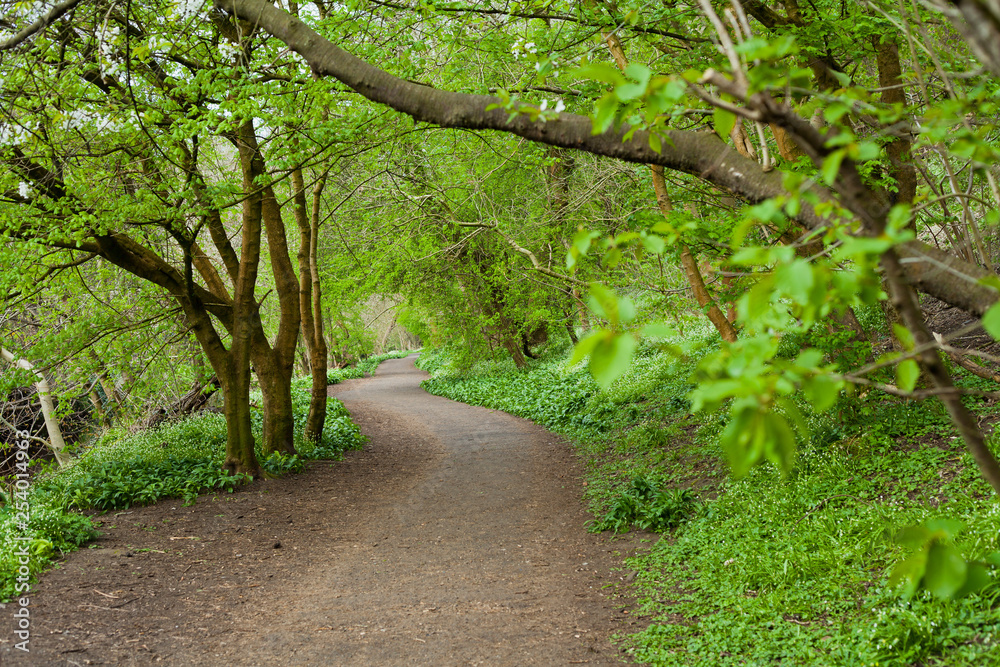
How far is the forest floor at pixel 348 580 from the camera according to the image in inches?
168

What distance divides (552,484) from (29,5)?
766 centimetres

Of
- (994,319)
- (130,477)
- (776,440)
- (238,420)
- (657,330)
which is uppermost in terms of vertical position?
(657,330)

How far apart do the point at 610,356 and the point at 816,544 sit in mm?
4103

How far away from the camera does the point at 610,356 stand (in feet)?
3.76

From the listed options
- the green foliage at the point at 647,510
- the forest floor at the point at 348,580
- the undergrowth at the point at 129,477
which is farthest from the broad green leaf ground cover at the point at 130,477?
the green foliage at the point at 647,510

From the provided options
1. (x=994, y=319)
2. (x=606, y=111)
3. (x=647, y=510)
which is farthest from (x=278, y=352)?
(x=994, y=319)

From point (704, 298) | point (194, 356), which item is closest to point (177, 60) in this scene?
point (194, 356)

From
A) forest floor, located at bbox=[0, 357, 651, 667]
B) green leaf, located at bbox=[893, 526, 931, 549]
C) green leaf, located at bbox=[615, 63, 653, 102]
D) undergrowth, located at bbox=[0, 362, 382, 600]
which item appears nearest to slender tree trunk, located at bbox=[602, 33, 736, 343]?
forest floor, located at bbox=[0, 357, 651, 667]

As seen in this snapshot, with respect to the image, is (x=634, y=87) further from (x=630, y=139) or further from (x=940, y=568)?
(x=630, y=139)

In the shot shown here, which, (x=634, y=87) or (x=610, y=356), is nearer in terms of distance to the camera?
(x=610, y=356)

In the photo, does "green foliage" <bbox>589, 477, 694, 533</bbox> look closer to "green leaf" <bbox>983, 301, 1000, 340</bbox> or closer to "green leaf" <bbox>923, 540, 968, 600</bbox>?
"green leaf" <bbox>923, 540, 968, 600</bbox>

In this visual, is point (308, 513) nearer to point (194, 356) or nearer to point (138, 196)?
point (138, 196)

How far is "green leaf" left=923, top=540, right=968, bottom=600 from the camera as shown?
122 centimetres

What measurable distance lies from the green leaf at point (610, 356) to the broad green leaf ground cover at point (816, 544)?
2.32 ft
